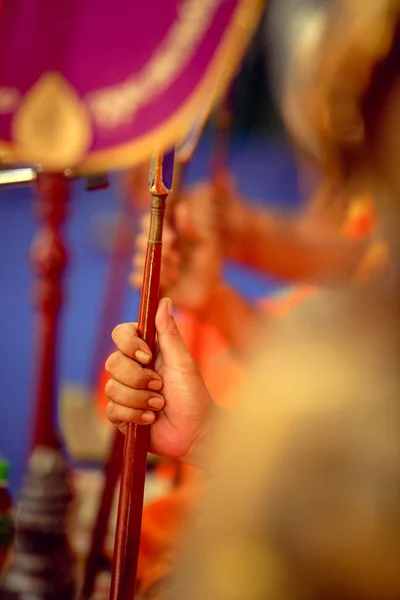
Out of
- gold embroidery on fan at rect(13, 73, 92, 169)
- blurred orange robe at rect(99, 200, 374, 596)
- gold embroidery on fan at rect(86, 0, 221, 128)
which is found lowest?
blurred orange robe at rect(99, 200, 374, 596)

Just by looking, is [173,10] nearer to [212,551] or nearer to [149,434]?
[149,434]

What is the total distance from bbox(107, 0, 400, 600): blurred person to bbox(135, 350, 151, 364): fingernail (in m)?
0.09

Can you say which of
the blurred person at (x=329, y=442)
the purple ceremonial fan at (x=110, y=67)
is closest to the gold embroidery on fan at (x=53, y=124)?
the purple ceremonial fan at (x=110, y=67)

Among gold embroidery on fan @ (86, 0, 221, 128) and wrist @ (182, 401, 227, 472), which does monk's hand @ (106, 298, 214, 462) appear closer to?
wrist @ (182, 401, 227, 472)

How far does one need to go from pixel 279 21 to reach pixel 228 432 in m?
1.60

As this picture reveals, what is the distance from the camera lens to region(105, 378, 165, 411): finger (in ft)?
1.75

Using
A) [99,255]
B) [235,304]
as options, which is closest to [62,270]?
[235,304]

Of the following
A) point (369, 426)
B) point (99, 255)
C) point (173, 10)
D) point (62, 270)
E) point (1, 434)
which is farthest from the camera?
point (99, 255)

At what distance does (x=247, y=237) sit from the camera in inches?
59.5

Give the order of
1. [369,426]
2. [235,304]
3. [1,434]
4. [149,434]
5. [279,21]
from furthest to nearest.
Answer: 1. [279,21]
2. [1,434]
3. [235,304]
4. [149,434]
5. [369,426]

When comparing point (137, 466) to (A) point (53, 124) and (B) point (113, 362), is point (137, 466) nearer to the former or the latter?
(B) point (113, 362)

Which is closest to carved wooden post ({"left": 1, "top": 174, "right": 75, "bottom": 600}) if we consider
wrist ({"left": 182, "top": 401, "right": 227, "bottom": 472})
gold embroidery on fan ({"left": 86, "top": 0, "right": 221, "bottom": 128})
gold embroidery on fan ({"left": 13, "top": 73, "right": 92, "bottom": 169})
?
gold embroidery on fan ({"left": 13, "top": 73, "right": 92, "bottom": 169})

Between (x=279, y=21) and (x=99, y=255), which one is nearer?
(x=279, y=21)

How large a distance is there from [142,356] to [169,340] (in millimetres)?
28
